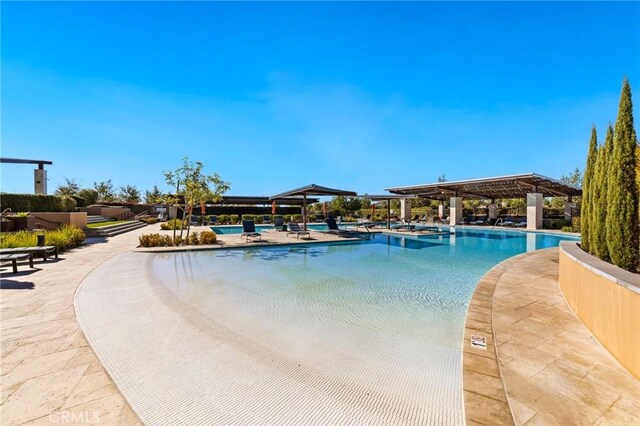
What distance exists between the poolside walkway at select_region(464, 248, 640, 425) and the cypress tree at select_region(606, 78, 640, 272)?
115 centimetres

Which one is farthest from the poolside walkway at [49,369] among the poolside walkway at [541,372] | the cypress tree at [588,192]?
the cypress tree at [588,192]

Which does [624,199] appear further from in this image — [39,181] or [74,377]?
[39,181]

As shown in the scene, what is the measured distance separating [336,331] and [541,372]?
2215mm

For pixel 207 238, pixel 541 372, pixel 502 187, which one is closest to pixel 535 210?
pixel 502 187

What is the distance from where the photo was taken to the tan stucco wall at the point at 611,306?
235 centimetres

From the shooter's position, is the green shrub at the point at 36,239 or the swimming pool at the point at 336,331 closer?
the swimming pool at the point at 336,331

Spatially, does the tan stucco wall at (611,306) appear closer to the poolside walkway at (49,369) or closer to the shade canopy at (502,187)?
the poolside walkway at (49,369)

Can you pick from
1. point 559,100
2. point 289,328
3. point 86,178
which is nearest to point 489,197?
point 559,100

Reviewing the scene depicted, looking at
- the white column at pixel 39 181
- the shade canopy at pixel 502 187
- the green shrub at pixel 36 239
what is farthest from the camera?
the white column at pixel 39 181

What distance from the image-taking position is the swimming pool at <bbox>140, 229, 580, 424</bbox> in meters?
2.23

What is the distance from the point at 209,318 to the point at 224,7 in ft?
35.9

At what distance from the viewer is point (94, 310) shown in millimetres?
4199

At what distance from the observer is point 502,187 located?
21.3 meters

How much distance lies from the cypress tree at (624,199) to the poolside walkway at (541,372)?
115 centimetres
